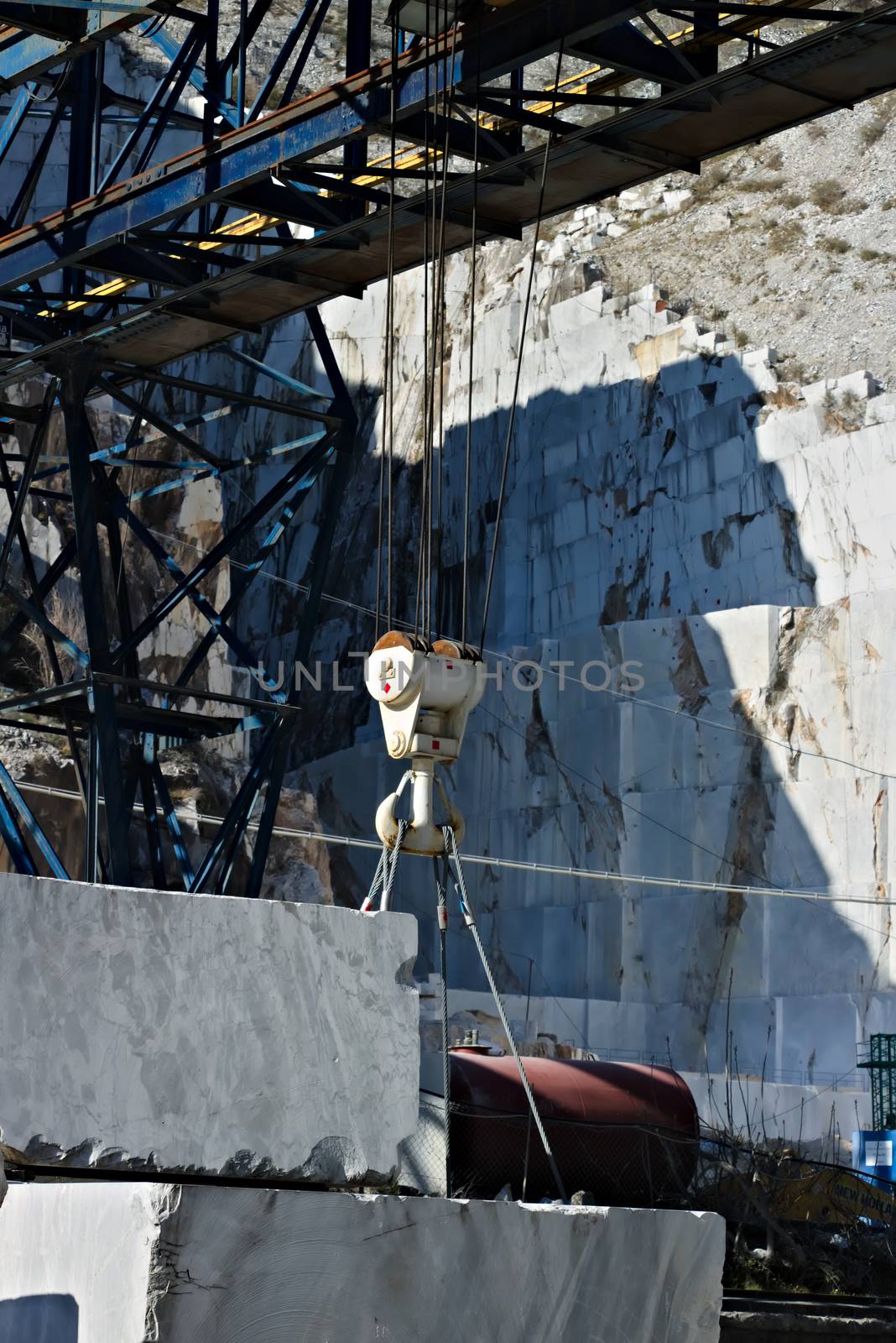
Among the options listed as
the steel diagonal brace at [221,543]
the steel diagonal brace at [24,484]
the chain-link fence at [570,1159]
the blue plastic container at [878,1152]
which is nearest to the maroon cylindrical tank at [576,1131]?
the chain-link fence at [570,1159]

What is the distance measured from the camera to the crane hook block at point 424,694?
24.2 feet

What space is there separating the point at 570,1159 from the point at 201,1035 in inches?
256

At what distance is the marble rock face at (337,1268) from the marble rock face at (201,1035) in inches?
12.0

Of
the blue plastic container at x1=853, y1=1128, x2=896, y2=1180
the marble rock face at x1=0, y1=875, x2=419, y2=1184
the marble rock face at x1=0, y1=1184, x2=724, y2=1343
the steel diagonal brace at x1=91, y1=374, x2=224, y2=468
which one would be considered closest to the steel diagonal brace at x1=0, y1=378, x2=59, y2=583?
the steel diagonal brace at x1=91, y1=374, x2=224, y2=468

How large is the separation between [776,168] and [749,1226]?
105ft

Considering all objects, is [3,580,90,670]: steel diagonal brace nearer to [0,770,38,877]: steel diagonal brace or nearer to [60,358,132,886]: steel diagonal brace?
[60,358,132,886]: steel diagonal brace

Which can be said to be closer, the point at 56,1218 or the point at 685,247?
the point at 56,1218

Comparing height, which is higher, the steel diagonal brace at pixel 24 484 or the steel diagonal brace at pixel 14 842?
the steel diagonal brace at pixel 24 484

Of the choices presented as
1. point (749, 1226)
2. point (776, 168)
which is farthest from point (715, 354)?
point (749, 1226)

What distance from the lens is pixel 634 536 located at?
3078cm

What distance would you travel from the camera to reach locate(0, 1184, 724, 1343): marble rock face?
4.50 meters

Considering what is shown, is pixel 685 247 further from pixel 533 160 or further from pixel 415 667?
pixel 415 667

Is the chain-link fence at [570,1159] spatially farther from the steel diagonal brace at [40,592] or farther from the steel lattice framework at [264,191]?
the steel diagonal brace at [40,592]

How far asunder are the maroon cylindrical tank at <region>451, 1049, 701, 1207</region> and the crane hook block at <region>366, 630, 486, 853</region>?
10.2 feet
